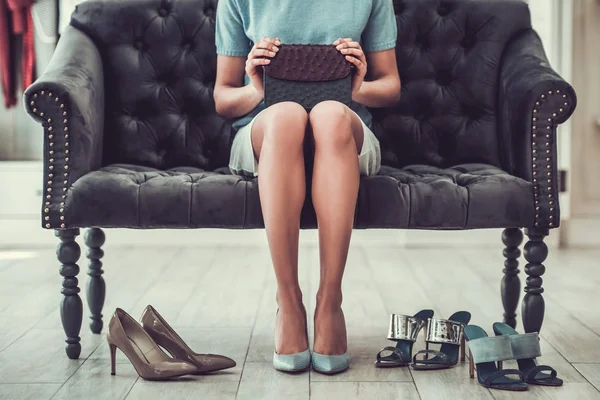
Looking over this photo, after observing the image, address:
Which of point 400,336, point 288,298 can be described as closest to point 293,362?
point 288,298

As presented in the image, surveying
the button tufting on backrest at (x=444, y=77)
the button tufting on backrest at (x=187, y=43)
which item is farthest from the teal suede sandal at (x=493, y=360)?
the button tufting on backrest at (x=187, y=43)

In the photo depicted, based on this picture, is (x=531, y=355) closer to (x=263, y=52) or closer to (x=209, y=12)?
(x=263, y=52)

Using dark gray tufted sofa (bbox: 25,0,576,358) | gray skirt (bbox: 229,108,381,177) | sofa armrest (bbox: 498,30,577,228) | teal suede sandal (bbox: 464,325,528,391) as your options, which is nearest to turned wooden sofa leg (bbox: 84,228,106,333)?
dark gray tufted sofa (bbox: 25,0,576,358)

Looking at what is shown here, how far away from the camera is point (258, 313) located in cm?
224

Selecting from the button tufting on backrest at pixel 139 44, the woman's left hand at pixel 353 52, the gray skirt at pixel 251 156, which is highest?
the button tufting on backrest at pixel 139 44

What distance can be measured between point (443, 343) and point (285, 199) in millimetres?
466

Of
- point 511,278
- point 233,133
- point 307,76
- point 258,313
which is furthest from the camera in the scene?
point 258,313

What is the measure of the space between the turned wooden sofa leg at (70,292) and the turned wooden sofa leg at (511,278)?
1059 millimetres

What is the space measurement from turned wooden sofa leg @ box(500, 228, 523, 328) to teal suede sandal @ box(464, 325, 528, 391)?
1.49ft

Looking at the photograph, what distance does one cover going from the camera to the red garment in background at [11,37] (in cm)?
353

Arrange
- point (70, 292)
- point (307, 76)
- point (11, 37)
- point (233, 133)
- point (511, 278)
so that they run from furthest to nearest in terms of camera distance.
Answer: point (11, 37) → point (233, 133) → point (511, 278) → point (70, 292) → point (307, 76)

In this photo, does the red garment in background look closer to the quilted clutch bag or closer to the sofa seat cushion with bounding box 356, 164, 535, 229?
the quilted clutch bag

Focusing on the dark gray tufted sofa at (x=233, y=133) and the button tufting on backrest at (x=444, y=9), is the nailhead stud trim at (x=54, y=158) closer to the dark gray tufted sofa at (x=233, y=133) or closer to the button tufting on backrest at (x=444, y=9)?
the dark gray tufted sofa at (x=233, y=133)

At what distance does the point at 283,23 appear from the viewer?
1.84 m
